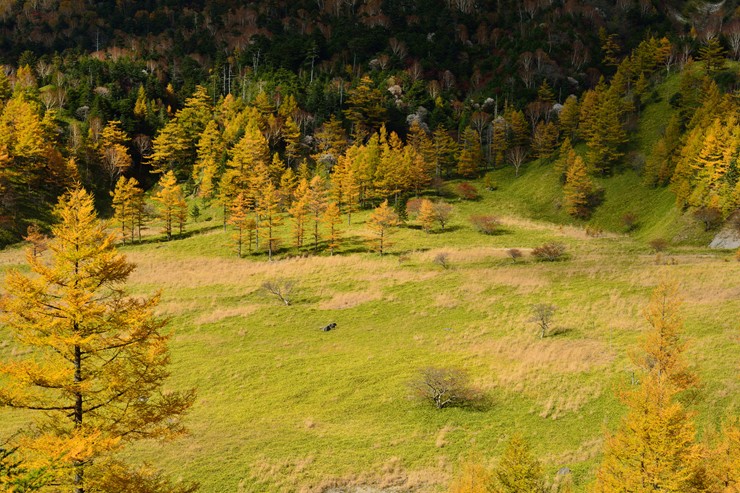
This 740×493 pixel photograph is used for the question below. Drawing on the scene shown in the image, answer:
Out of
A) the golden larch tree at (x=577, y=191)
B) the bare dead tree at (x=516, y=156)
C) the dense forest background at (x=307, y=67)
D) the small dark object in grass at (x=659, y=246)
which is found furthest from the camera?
the bare dead tree at (x=516, y=156)

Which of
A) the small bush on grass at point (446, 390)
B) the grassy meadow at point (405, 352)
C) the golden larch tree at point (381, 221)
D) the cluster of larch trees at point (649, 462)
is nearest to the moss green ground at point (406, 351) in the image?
the grassy meadow at point (405, 352)

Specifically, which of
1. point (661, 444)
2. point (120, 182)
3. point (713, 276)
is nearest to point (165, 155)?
point (120, 182)

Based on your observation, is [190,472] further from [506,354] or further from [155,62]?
[155,62]

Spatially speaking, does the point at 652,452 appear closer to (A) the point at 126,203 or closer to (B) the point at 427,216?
(B) the point at 427,216

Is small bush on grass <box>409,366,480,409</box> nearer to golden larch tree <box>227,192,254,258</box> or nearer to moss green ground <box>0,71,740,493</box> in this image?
moss green ground <box>0,71,740,493</box>

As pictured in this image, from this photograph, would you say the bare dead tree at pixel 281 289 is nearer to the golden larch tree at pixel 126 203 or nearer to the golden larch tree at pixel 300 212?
the golden larch tree at pixel 300 212

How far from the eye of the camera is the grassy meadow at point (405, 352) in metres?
21.5

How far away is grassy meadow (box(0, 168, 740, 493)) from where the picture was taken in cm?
2148

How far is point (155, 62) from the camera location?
13625 cm

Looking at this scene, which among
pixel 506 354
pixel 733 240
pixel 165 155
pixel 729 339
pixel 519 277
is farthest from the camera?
pixel 165 155

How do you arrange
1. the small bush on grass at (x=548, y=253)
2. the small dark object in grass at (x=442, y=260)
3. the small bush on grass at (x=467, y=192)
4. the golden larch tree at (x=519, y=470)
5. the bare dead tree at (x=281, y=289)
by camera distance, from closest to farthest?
the golden larch tree at (x=519, y=470), the bare dead tree at (x=281, y=289), the small dark object in grass at (x=442, y=260), the small bush on grass at (x=548, y=253), the small bush on grass at (x=467, y=192)

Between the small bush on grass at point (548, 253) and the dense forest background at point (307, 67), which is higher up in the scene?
the dense forest background at point (307, 67)

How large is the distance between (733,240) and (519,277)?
27977 millimetres

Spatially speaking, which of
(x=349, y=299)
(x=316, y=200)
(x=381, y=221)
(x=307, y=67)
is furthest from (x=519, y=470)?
(x=307, y=67)
